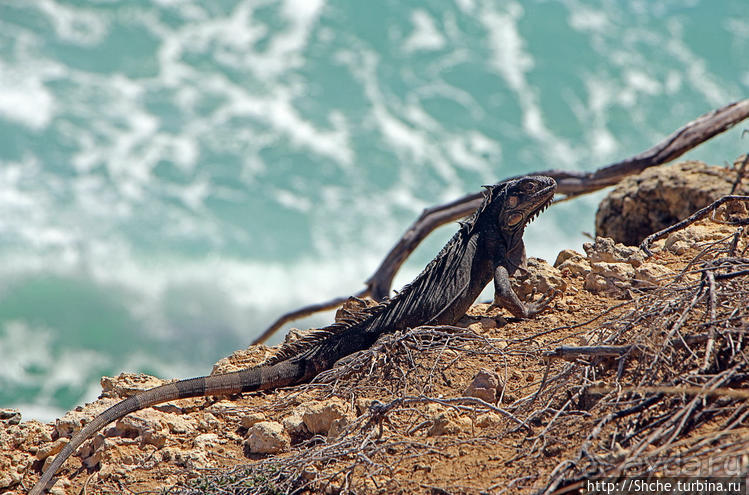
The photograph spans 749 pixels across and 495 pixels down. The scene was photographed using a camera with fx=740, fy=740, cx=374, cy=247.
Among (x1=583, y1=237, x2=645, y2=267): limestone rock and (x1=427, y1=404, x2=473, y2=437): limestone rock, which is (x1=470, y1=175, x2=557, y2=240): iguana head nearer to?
(x1=583, y1=237, x2=645, y2=267): limestone rock

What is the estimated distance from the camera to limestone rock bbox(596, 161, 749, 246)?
342 inches

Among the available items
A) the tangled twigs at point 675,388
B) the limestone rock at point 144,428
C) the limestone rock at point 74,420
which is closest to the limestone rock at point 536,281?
the tangled twigs at point 675,388

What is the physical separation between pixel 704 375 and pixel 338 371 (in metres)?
2.67

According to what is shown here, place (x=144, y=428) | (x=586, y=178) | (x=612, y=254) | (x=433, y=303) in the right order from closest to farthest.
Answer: (x=144, y=428) → (x=433, y=303) → (x=612, y=254) → (x=586, y=178)

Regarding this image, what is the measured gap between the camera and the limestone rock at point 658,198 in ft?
28.5

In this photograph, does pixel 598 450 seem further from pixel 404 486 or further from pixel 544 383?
pixel 404 486

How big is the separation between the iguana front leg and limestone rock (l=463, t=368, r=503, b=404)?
139 cm

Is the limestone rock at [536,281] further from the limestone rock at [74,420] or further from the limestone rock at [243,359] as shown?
the limestone rock at [74,420]

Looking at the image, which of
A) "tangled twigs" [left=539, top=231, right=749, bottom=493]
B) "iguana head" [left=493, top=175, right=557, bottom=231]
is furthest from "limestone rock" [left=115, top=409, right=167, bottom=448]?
"iguana head" [left=493, top=175, right=557, bottom=231]

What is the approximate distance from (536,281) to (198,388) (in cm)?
293

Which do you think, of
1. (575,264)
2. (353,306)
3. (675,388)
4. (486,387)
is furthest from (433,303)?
(675,388)

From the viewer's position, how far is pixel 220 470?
4316mm

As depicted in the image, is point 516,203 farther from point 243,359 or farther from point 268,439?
point 268,439

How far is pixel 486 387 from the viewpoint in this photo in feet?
15.2
